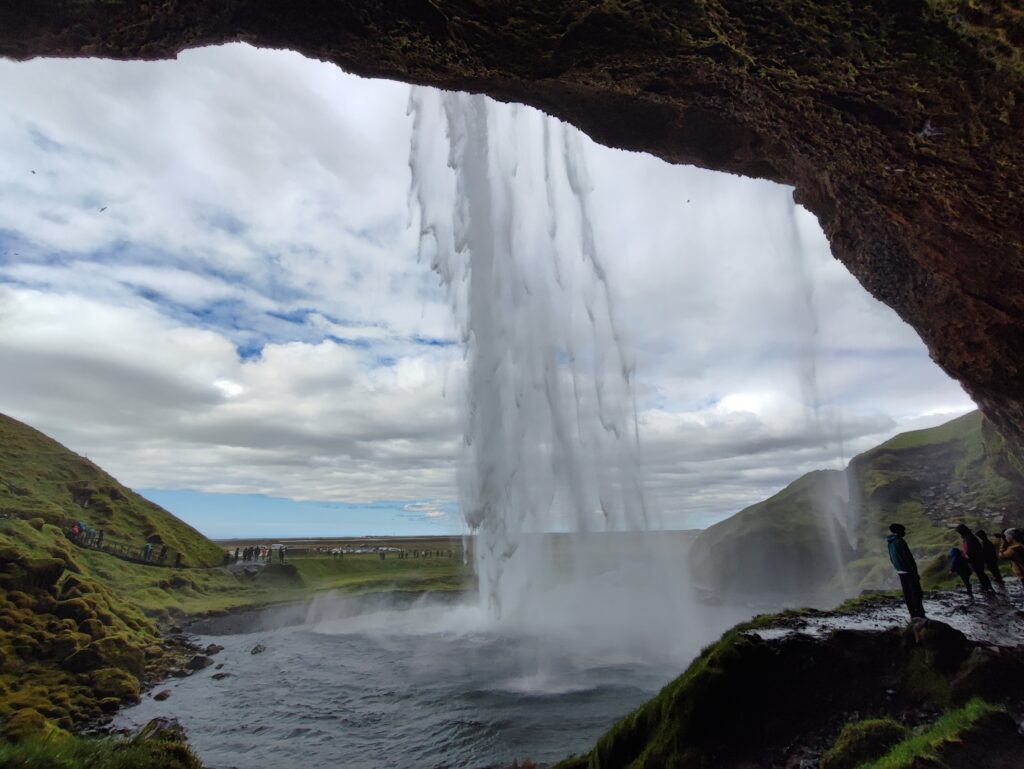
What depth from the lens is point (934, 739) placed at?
699cm

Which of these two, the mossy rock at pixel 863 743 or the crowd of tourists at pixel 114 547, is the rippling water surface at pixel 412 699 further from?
the crowd of tourists at pixel 114 547

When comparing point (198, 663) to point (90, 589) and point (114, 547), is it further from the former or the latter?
point (114, 547)

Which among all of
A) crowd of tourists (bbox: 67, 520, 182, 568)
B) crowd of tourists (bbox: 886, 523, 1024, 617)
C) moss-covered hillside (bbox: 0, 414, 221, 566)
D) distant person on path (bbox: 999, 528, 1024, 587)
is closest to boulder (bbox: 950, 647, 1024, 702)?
crowd of tourists (bbox: 886, 523, 1024, 617)

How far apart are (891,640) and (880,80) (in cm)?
1041

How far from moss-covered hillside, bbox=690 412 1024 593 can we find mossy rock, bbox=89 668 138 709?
197ft

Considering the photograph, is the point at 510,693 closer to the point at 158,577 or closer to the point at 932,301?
the point at 932,301

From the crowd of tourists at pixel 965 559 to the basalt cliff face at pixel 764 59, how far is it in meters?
7.08

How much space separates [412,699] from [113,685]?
15.1m

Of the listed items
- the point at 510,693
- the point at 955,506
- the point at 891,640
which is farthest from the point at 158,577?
the point at 955,506

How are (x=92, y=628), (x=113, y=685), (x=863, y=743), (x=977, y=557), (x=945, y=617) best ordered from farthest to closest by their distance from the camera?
1. (x=92, y=628)
2. (x=113, y=685)
3. (x=977, y=557)
4. (x=945, y=617)
5. (x=863, y=743)

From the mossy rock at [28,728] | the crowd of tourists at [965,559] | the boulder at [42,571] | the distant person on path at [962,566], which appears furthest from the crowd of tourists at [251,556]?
the crowd of tourists at [965,559]

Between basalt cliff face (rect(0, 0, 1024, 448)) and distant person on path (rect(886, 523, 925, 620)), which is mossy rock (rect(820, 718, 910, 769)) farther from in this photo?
basalt cliff face (rect(0, 0, 1024, 448))

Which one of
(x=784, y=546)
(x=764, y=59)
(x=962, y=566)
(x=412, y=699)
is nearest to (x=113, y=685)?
(x=412, y=699)

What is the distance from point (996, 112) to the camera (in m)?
8.65
